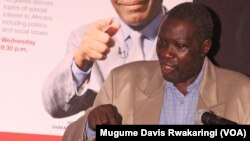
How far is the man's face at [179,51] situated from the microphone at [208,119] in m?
0.19

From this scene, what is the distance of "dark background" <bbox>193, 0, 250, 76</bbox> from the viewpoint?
2.10 metres

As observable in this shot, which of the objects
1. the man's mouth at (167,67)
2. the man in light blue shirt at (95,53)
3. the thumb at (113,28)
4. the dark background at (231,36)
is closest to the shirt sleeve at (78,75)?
the man in light blue shirt at (95,53)

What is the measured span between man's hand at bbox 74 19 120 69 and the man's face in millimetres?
233

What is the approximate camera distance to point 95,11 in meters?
2.19

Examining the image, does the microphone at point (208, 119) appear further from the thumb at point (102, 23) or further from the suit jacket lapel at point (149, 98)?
the thumb at point (102, 23)

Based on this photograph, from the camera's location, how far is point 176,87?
2.10m

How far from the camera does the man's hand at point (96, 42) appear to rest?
2.18m

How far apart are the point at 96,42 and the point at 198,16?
47cm

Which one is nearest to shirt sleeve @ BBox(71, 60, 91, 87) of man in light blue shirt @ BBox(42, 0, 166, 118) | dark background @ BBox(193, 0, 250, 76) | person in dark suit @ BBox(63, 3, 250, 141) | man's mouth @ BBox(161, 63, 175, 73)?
man in light blue shirt @ BBox(42, 0, 166, 118)

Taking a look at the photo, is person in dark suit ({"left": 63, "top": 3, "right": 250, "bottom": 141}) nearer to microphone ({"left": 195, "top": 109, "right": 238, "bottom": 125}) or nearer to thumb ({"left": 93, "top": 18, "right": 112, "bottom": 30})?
microphone ({"left": 195, "top": 109, "right": 238, "bottom": 125})

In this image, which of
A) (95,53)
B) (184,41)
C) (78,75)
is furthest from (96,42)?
(184,41)

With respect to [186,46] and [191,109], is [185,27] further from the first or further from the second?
[191,109]

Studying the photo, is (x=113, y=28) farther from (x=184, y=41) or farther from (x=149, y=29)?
(x=184, y=41)

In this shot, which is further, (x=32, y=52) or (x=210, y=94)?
(x=32, y=52)
